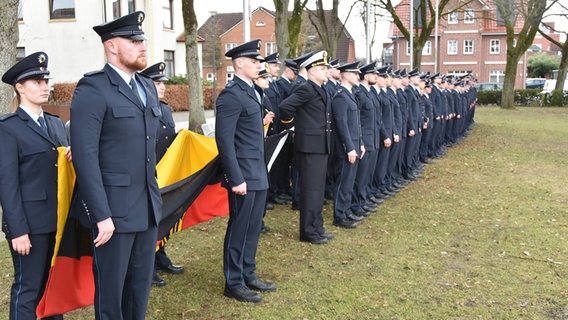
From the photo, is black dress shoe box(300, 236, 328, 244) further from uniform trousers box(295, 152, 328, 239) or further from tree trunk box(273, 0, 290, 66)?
tree trunk box(273, 0, 290, 66)

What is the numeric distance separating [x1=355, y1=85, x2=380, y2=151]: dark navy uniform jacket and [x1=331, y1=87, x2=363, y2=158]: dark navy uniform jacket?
63cm

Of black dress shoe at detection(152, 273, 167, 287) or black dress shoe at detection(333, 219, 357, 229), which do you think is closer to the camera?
black dress shoe at detection(152, 273, 167, 287)

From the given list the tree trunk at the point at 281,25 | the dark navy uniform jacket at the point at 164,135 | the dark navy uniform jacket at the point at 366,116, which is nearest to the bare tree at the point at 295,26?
the tree trunk at the point at 281,25

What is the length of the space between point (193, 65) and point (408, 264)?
11.3 m

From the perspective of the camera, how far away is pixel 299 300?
16.7 ft

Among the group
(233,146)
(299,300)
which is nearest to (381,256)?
(299,300)

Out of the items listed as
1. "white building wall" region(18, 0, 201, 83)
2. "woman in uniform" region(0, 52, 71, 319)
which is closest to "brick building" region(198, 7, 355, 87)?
"white building wall" region(18, 0, 201, 83)

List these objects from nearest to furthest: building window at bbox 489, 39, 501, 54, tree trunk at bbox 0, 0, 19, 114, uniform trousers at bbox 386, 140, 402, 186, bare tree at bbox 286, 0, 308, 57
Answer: tree trunk at bbox 0, 0, 19, 114 < uniform trousers at bbox 386, 140, 402, 186 < bare tree at bbox 286, 0, 308, 57 < building window at bbox 489, 39, 501, 54

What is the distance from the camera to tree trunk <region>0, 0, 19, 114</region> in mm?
7285

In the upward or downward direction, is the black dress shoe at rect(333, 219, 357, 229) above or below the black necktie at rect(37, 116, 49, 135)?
below

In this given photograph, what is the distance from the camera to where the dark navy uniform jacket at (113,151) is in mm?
3275

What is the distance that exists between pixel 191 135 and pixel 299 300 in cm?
192

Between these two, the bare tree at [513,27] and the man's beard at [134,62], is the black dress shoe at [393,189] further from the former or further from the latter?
the bare tree at [513,27]

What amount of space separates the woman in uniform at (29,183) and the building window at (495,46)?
217ft
